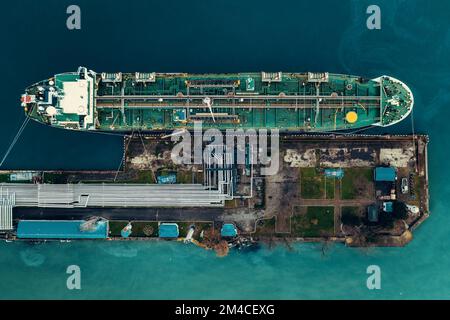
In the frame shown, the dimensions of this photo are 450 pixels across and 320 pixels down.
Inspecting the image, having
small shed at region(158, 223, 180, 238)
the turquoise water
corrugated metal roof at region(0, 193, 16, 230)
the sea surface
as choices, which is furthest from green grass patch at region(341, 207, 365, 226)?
corrugated metal roof at region(0, 193, 16, 230)

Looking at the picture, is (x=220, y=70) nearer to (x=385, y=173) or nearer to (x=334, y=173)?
(x=334, y=173)

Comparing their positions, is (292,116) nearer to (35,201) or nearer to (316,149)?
(316,149)

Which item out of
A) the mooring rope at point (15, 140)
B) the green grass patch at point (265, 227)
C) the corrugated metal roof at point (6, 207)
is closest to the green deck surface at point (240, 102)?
the mooring rope at point (15, 140)

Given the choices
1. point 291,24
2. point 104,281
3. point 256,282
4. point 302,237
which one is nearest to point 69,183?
point 104,281

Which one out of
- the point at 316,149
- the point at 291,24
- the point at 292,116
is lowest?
the point at 316,149

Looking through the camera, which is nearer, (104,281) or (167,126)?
(167,126)

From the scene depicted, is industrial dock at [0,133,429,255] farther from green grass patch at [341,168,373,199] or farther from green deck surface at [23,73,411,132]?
green deck surface at [23,73,411,132]
